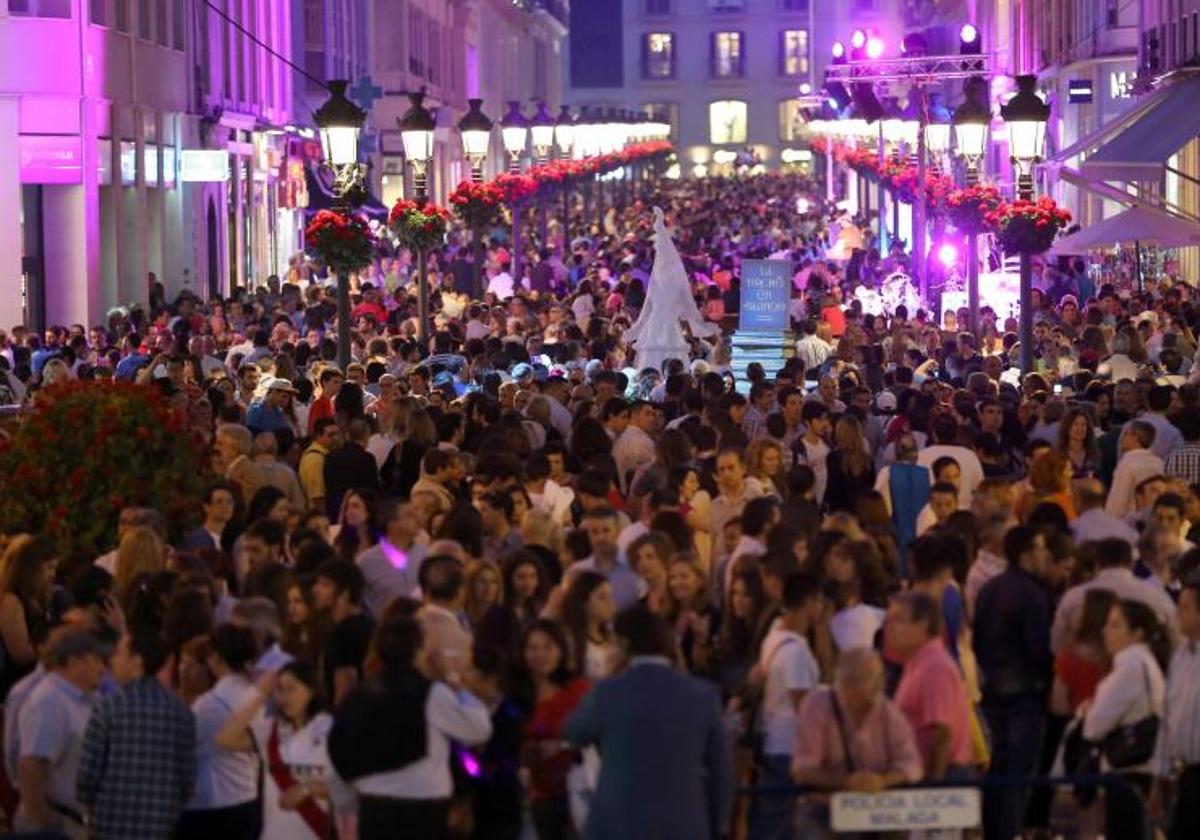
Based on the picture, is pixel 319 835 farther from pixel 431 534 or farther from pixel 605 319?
pixel 605 319

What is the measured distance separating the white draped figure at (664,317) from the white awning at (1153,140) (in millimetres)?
7256

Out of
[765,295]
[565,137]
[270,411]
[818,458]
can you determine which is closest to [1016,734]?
[818,458]

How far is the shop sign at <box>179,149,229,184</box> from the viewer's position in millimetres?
46188

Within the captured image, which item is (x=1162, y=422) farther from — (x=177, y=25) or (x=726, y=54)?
(x=726, y=54)

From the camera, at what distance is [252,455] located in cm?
1694

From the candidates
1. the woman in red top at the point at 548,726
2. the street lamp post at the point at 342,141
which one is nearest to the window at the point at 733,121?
the street lamp post at the point at 342,141

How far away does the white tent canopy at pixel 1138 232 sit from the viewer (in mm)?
32031

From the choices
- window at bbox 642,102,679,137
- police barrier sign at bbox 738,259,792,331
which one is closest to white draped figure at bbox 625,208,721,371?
police barrier sign at bbox 738,259,792,331

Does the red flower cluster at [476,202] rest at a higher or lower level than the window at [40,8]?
lower

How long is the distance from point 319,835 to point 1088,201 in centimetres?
4864

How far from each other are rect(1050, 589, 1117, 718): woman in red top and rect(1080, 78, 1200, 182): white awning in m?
24.3

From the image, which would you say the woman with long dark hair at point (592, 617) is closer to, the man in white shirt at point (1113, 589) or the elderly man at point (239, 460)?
the man in white shirt at point (1113, 589)

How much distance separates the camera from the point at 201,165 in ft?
152

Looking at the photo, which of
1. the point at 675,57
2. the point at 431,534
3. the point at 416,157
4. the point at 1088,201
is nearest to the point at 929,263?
the point at 416,157
